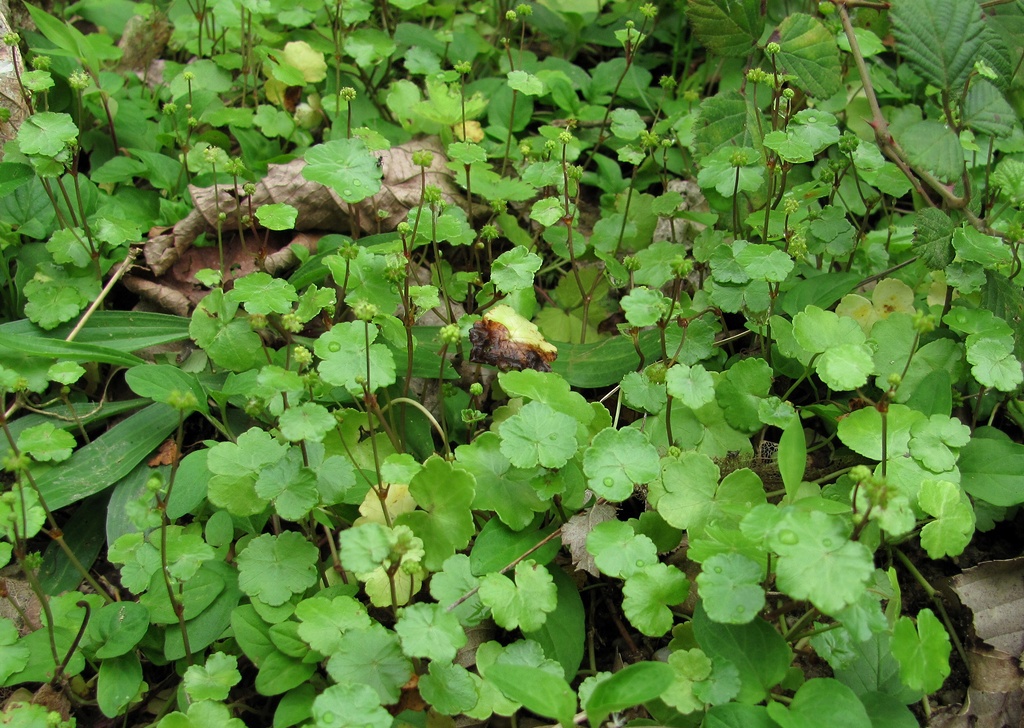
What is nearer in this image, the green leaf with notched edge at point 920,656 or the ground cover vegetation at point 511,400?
the green leaf with notched edge at point 920,656

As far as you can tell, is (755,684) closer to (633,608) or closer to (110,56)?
(633,608)

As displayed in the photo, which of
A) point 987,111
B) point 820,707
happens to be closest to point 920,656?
point 820,707

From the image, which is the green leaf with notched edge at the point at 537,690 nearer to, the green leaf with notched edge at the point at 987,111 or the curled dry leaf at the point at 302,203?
the curled dry leaf at the point at 302,203

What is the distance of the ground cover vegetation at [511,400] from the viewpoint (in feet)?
4.98

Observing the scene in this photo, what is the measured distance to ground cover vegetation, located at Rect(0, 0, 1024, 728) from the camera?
4.98 feet

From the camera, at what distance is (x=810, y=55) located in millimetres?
2258

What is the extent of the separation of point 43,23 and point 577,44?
1.90 m

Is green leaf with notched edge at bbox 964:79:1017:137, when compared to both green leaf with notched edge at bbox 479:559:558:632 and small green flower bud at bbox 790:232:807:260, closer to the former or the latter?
small green flower bud at bbox 790:232:807:260

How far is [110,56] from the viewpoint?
110 inches

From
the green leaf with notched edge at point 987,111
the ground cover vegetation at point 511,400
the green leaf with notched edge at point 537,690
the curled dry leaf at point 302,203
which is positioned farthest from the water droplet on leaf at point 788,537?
the curled dry leaf at point 302,203

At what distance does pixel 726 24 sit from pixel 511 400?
1.29m

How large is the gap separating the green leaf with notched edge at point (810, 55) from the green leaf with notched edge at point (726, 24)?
0.09 m

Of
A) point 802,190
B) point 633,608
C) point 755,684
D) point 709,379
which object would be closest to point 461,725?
point 633,608

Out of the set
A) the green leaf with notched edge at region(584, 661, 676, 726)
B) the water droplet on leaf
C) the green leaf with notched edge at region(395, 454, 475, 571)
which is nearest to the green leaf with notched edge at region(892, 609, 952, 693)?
the water droplet on leaf
